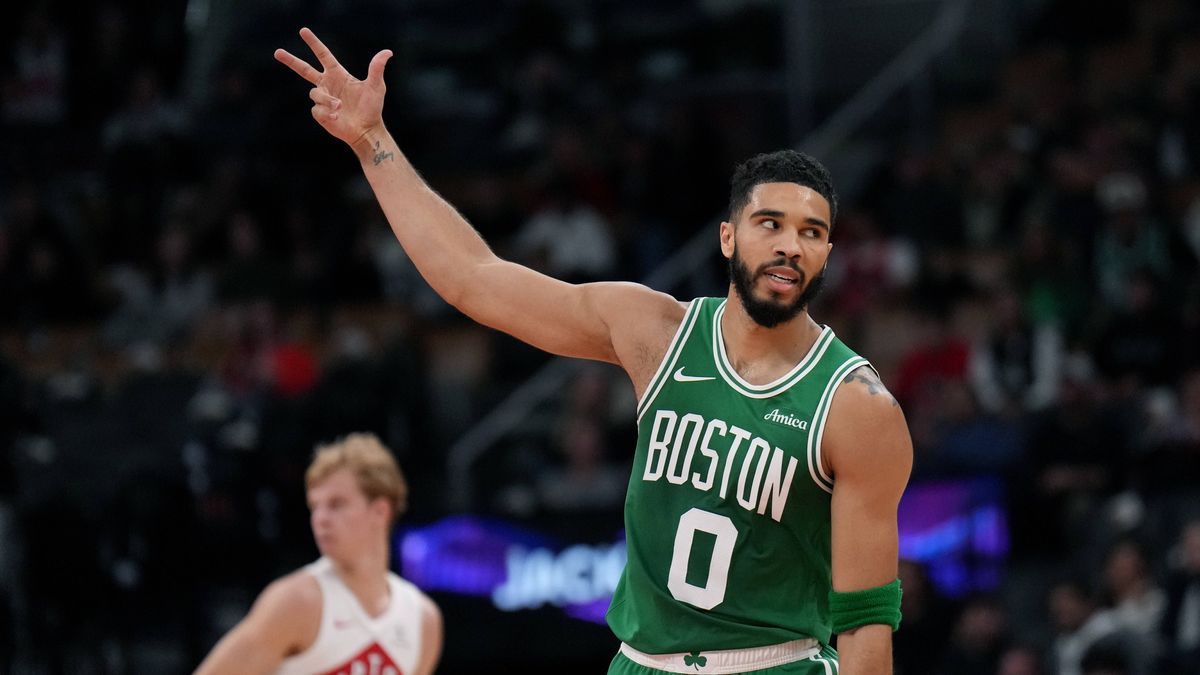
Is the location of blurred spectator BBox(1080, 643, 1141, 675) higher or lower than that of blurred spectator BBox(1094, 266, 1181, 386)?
lower

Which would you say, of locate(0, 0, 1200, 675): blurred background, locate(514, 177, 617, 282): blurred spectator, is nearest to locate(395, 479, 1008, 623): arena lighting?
locate(0, 0, 1200, 675): blurred background

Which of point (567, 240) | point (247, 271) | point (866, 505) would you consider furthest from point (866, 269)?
point (866, 505)

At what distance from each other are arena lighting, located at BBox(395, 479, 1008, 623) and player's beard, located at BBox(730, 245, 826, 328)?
745 centimetres

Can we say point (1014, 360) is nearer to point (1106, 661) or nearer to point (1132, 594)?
point (1132, 594)

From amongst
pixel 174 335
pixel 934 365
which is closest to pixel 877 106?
pixel 934 365

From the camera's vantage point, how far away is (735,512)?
470cm

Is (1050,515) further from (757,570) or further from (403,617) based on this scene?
(757,570)

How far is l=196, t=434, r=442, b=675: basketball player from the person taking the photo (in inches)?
262

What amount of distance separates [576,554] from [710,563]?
7693 mm

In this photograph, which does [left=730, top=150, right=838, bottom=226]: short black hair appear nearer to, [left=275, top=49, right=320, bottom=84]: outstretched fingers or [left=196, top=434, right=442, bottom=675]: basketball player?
[left=275, top=49, right=320, bottom=84]: outstretched fingers

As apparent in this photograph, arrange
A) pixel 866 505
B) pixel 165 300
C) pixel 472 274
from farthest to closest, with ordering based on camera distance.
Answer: pixel 165 300 < pixel 472 274 < pixel 866 505

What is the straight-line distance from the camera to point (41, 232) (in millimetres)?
16344

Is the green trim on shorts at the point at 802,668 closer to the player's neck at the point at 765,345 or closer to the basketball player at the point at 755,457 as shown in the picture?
the basketball player at the point at 755,457

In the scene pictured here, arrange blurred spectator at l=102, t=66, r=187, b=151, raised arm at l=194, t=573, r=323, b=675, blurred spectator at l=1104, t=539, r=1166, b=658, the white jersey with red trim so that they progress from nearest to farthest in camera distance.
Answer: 1. raised arm at l=194, t=573, r=323, b=675
2. the white jersey with red trim
3. blurred spectator at l=1104, t=539, r=1166, b=658
4. blurred spectator at l=102, t=66, r=187, b=151
